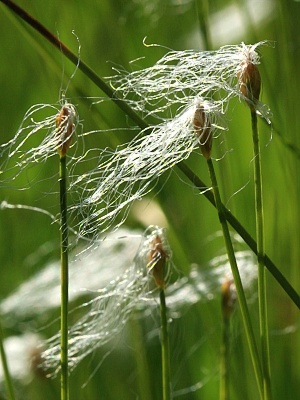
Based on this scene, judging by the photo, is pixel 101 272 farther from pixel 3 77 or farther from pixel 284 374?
pixel 3 77

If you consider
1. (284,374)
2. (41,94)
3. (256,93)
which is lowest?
(284,374)

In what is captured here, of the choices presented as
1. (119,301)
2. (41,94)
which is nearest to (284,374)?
(119,301)

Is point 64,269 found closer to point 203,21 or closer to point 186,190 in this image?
point 203,21

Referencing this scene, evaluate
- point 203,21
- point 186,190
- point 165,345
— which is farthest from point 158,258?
point 186,190

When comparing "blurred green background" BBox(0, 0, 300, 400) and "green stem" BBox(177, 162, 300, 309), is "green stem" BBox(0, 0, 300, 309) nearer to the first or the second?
"green stem" BBox(177, 162, 300, 309)

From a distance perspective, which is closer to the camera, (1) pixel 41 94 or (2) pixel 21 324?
(2) pixel 21 324

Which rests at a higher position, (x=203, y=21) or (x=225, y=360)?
(x=203, y=21)

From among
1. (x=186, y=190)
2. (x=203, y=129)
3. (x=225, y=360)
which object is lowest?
(x=225, y=360)

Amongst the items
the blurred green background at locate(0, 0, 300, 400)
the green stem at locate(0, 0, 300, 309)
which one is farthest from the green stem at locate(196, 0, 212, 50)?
the green stem at locate(0, 0, 300, 309)
